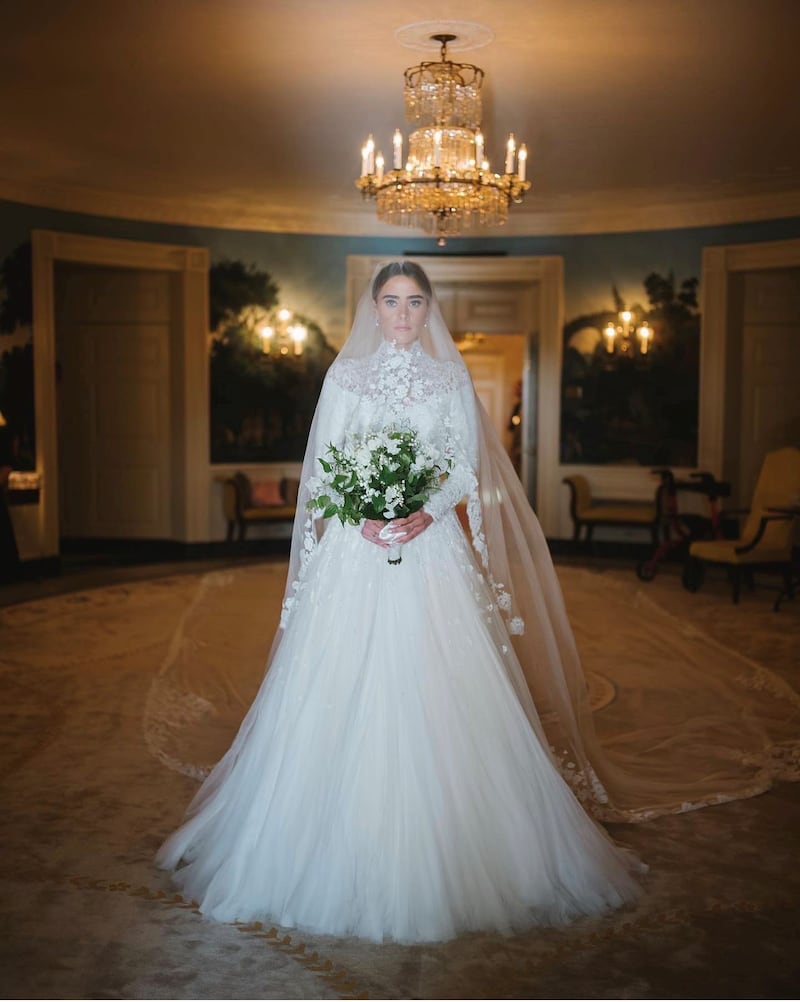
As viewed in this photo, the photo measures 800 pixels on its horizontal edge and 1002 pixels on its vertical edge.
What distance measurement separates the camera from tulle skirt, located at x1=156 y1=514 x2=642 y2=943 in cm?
334

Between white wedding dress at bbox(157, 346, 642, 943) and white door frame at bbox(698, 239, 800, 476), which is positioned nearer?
white wedding dress at bbox(157, 346, 642, 943)

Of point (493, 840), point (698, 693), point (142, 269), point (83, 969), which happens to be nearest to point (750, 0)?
point (698, 693)

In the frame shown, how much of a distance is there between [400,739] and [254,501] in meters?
9.53

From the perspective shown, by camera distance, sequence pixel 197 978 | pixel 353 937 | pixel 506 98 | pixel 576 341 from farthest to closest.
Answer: pixel 576 341 < pixel 506 98 < pixel 353 937 < pixel 197 978

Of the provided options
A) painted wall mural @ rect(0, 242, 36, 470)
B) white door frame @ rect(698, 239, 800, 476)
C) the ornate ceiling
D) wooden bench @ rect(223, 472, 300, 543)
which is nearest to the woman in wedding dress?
the ornate ceiling

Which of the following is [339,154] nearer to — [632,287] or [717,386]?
[632,287]

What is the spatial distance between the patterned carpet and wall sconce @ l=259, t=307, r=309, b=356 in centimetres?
765

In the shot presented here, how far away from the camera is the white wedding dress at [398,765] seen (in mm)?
3342

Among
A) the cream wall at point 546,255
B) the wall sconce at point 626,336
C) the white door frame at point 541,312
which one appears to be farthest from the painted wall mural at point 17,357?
the wall sconce at point 626,336

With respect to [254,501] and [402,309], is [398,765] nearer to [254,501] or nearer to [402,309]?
[402,309]

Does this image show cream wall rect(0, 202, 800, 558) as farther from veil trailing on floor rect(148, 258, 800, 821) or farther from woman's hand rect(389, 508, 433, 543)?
woman's hand rect(389, 508, 433, 543)

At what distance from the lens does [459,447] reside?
387 cm

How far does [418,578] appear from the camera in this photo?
12.1 ft

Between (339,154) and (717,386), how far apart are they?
4.94 m
